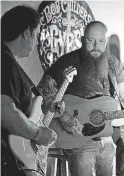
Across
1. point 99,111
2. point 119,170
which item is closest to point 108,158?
point 119,170

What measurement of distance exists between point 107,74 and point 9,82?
2.31 feet

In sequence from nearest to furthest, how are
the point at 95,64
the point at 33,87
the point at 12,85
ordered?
the point at 12,85, the point at 33,87, the point at 95,64

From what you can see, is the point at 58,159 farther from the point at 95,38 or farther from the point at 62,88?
the point at 95,38

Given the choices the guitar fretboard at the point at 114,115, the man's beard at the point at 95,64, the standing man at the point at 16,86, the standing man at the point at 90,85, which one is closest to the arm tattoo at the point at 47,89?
the standing man at the point at 90,85

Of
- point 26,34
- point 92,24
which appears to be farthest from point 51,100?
point 92,24

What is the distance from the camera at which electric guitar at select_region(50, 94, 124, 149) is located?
2.60 metres

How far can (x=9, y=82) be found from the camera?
2424 mm

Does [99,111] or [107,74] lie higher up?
[107,74]

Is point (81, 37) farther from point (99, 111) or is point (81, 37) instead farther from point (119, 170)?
point (119, 170)

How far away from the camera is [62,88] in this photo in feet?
8.52

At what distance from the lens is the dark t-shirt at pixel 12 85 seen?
7.92ft

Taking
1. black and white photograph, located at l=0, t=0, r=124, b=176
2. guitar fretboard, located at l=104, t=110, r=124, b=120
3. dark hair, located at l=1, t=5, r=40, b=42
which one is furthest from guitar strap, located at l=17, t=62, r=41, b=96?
guitar fretboard, located at l=104, t=110, r=124, b=120

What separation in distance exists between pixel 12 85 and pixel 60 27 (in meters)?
0.52

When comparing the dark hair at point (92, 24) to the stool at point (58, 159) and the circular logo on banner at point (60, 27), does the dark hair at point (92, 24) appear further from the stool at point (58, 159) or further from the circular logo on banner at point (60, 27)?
the stool at point (58, 159)
